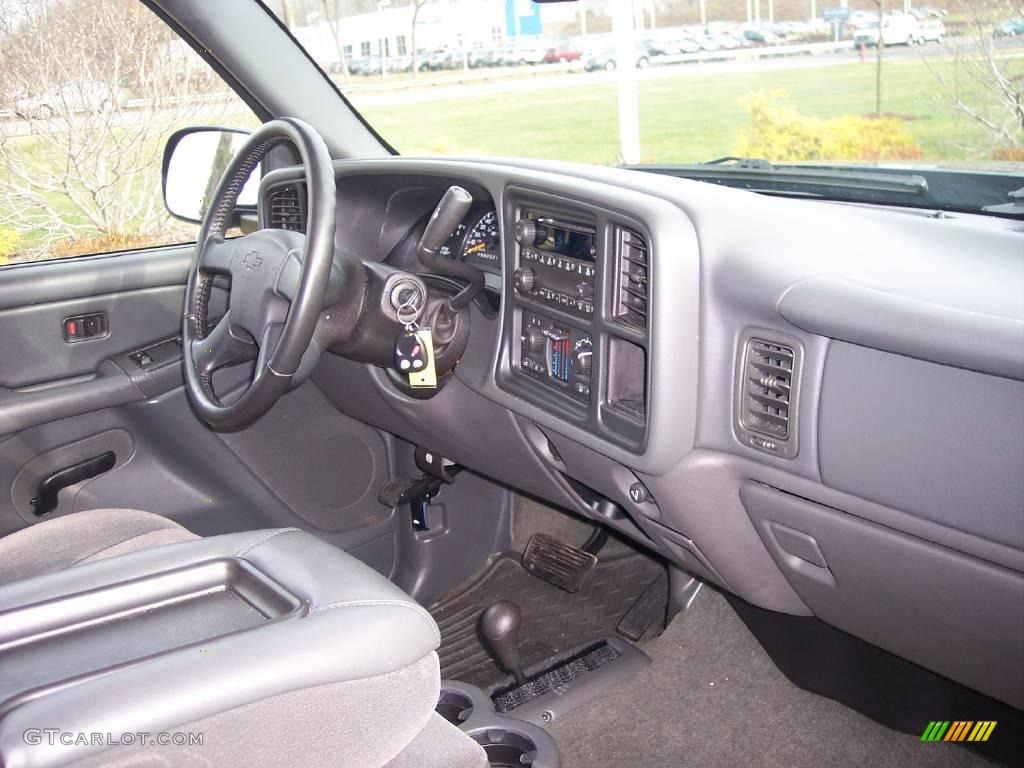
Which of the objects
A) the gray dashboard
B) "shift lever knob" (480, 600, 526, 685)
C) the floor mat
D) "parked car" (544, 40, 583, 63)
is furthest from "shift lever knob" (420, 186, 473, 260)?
"parked car" (544, 40, 583, 63)

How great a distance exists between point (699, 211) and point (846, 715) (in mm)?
1265

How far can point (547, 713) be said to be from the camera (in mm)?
2445

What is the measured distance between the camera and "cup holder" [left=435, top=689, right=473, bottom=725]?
7.82ft

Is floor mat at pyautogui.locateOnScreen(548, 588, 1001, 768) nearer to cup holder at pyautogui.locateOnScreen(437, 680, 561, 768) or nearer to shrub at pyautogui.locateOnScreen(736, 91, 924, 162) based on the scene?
cup holder at pyautogui.locateOnScreen(437, 680, 561, 768)

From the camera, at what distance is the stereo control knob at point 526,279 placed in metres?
2.04

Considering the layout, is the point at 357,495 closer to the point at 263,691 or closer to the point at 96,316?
the point at 96,316

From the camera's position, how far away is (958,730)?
210 cm

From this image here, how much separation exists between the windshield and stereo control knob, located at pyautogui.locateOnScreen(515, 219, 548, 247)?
29 centimetres

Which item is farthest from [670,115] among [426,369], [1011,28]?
[426,369]

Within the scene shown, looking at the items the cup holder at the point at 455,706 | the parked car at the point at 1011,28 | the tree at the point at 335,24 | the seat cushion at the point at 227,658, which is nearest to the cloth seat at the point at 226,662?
the seat cushion at the point at 227,658

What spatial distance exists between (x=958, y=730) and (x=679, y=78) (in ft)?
9.14

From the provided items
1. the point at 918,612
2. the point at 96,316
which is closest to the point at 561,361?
the point at 918,612
